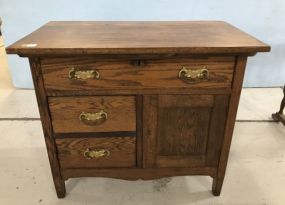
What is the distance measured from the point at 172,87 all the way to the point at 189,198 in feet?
2.04

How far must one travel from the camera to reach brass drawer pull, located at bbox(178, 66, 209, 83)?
1.01 meters

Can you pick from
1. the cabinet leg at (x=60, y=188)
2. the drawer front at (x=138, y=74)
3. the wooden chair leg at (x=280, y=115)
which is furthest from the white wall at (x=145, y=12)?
the cabinet leg at (x=60, y=188)

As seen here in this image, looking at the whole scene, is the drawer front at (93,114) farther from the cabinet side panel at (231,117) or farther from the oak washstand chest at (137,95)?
the cabinet side panel at (231,117)

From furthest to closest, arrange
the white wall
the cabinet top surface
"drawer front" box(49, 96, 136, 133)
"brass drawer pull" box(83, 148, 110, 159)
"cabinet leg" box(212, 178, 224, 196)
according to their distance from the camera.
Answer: the white wall, "cabinet leg" box(212, 178, 224, 196), "brass drawer pull" box(83, 148, 110, 159), "drawer front" box(49, 96, 136, 133), the cabinet top surface

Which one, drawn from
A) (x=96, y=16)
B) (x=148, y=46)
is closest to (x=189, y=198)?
(x=148, y=46)

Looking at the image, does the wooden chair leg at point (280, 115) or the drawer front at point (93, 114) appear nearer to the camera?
the drawer front at point (93, 114)

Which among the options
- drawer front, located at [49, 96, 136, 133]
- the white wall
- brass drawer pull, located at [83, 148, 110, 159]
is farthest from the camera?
the white wall

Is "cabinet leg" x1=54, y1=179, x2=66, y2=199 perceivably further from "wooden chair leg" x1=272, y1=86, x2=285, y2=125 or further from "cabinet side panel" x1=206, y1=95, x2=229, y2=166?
"wooden chair leg" x1=272, y1=86, x2=285, y2=125

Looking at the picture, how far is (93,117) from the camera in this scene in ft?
3.55

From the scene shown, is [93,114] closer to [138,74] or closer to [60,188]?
[138,74]

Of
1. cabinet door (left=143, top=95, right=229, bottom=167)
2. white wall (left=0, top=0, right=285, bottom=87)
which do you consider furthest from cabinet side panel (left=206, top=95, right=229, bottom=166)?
white wall (left=0, top=0, right=285, bottom=87)

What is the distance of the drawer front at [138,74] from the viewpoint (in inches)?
39.0

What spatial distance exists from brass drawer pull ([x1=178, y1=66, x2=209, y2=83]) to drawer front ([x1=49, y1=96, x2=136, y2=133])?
22 centimetres

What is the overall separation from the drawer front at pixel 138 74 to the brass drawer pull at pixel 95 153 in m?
0.30
